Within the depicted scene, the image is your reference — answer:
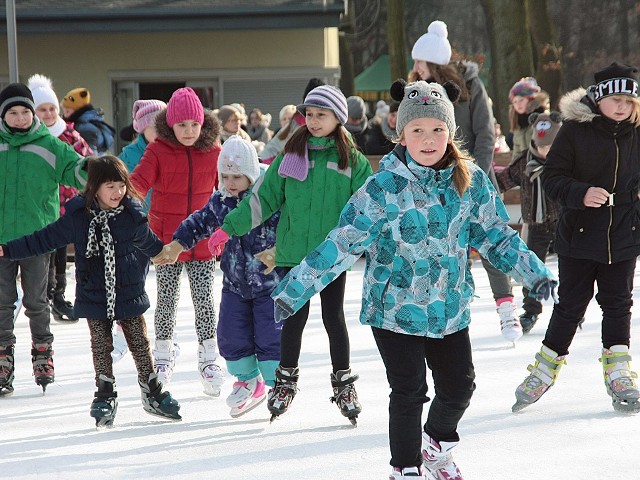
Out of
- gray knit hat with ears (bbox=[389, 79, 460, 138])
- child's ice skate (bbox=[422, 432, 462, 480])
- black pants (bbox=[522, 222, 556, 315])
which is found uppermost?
gray knit hat with ears (bbox=[389, 79, 460, 138])

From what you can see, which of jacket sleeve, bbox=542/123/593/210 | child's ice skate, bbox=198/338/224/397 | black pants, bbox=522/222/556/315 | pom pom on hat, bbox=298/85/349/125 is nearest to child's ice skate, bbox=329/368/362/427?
child's ice skate, bbox=198/338/224/397

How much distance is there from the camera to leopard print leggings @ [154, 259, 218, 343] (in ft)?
20.8

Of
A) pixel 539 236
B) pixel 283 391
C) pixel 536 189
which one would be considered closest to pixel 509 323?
pixel 539 236

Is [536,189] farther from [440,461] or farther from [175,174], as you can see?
[440,461]

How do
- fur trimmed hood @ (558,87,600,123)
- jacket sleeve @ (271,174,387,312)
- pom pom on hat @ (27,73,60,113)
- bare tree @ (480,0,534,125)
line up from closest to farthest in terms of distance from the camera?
jacket sleeve @ (271,174,387,312) < fur trimmed hood @ (558,87,600,123) < pom pom on hat @ (27,73,60,113) < bare tree @ (480,0,534,125)

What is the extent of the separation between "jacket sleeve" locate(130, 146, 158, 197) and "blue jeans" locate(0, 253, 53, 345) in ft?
2.23

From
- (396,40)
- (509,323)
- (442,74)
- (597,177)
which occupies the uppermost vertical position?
(396,40)

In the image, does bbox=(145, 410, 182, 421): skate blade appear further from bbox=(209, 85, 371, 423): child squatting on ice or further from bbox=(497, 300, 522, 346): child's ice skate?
bbox=(497, 300, 522, 346): child's ice skate

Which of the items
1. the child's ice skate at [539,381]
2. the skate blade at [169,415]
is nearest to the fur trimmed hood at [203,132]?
the skate blade at [169,415]

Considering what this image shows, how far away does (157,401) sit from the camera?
5.57 meters

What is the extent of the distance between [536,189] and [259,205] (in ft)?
11.1

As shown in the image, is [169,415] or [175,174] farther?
[175,174]

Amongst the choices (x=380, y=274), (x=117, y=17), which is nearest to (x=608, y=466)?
(x=380, y=274)

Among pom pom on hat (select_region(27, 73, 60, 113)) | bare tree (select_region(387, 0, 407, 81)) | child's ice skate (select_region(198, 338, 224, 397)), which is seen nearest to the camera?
child's ice skate (select_region(198, 338, 224, 397))
